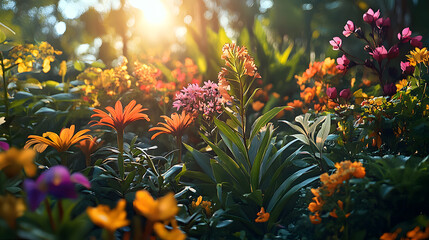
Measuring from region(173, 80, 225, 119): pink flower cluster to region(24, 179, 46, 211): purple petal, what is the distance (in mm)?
1287

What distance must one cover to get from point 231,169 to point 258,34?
275 cm

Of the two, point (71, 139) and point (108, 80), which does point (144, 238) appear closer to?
point (71, 139)

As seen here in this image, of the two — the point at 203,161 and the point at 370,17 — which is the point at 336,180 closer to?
the point at 203,161

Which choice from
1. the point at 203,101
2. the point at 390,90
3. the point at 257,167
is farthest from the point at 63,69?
the point at 390,90

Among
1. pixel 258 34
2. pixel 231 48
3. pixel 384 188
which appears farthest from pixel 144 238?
pixel 258 34

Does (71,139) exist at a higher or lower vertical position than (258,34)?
lower

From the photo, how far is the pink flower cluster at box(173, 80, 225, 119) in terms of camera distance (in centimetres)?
203

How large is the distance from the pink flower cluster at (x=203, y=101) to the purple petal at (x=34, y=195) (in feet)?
4.22

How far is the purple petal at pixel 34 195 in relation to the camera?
756 mm

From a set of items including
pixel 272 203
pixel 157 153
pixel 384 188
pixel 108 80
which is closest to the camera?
pixel 384 188

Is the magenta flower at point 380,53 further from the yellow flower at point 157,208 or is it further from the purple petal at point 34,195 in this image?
the purple petal at point 34,195

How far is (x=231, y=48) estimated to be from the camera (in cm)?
168

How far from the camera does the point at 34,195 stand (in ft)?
2.51

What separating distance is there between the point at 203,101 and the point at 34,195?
4.51ft
